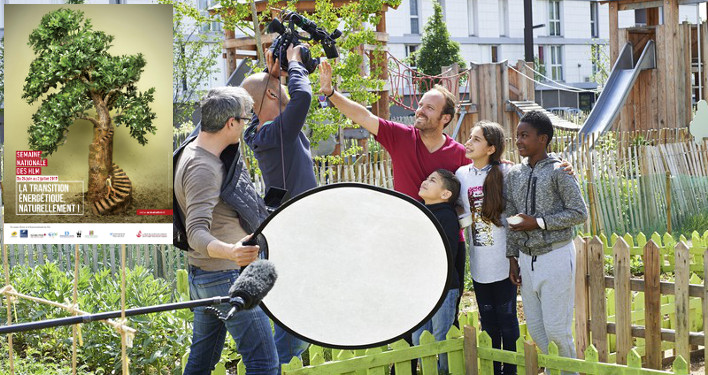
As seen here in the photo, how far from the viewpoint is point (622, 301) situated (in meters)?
5.21

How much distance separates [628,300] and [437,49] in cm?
3114

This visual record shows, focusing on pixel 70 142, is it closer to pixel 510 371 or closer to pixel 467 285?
pixel 510 371

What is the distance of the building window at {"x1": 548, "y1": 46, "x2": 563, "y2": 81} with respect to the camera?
4725 cm

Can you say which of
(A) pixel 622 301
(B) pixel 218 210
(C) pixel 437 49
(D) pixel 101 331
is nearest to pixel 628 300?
(A) pixel 622 301

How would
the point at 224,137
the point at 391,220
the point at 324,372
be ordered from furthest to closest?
the point at 324,372, the point at 224,137, the point at 391,220

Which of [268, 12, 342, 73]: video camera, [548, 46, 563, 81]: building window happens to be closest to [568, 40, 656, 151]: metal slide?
[268, 12, 342, 73]: video camera

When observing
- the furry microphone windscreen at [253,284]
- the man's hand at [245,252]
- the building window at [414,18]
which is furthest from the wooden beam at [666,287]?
the building window at [414,18]

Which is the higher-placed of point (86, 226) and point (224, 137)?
point (224, 137)

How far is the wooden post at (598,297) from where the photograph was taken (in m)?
5.23

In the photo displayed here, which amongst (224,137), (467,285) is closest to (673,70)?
(467,285)

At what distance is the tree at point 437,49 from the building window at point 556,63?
12.5m

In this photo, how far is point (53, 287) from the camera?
6074mm

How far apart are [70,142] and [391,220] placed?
1.13 metres

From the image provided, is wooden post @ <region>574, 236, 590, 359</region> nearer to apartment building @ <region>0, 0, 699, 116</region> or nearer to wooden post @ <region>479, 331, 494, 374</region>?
wooden post @ <region>479, 331, 494, 374</region>
